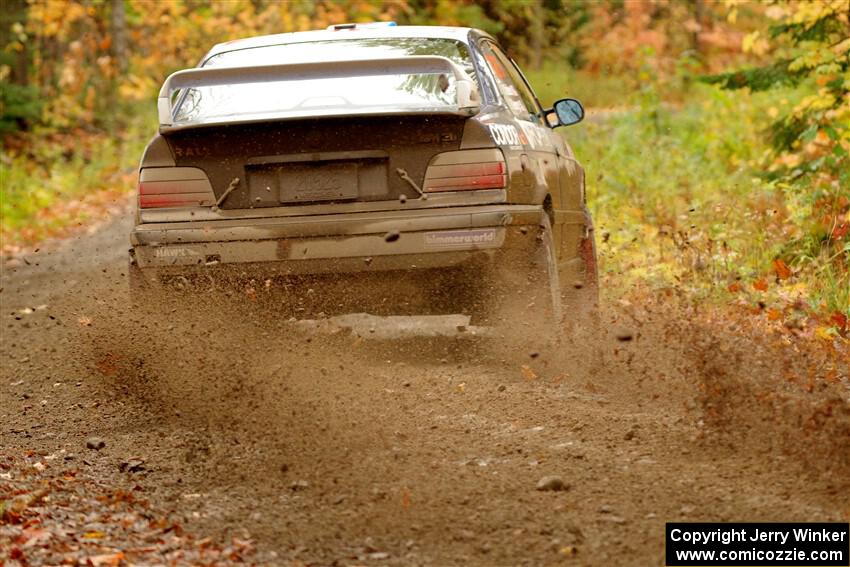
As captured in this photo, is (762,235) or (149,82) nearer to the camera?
Answer: (762,235)

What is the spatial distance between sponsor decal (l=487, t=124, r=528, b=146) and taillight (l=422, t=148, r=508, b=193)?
0.12 m

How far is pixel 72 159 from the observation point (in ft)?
71.7

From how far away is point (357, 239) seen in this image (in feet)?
20.1

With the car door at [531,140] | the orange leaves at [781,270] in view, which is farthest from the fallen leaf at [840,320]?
the car door at [531,140]

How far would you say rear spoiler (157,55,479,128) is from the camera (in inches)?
244

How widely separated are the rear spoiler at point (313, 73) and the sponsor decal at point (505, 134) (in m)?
0.17

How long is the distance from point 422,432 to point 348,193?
145cm

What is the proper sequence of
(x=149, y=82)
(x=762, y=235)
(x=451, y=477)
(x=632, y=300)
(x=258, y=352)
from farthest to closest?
(x=149, y=82) → (x=762, y=235) → (x=632, y=300) → (x=258, y=352) → (x=451, y=477)

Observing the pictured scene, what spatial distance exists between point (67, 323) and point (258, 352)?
11.5 feet

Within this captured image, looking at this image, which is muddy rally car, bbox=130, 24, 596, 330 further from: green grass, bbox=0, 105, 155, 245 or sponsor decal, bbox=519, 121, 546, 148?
green grass, bbox=0, 105, 155, 245

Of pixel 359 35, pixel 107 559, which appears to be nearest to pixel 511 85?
pixel 359 35

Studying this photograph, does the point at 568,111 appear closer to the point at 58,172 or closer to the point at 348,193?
the point at 348,193

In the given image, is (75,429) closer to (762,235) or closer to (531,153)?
(531,153)

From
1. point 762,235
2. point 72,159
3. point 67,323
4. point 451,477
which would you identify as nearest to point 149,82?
point 72,159
